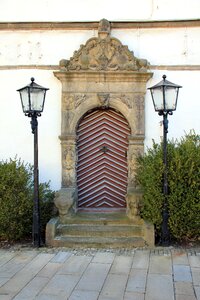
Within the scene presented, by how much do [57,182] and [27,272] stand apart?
8.30 feet

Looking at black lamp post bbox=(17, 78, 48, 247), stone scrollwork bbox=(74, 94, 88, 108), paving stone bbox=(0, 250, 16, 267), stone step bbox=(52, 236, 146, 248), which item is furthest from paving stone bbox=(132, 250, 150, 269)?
stone scrollwork bbox=(74, 94, 88, 108)

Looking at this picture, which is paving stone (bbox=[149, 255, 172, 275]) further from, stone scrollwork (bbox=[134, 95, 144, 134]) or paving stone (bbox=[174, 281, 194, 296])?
stone scrollwork (bbox=[134, 95, 144, 134])

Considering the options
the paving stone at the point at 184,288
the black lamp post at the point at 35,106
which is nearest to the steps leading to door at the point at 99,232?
the black lamp post at the point at 35,106

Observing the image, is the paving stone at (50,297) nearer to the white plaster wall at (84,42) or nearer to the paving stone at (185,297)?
the paving stone at (185,297)

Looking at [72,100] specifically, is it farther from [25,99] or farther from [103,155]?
[25,99]

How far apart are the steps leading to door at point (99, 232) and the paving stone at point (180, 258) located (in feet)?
1.70

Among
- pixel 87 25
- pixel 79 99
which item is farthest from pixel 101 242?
pixel 87 25

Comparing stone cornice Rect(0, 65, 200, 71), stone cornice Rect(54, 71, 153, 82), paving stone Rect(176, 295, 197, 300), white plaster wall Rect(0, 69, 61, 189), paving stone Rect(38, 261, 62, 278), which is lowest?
paving stone Rect(176, 295, 197, 300)

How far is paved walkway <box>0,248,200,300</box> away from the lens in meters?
4.05

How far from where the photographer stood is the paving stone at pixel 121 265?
189 inches

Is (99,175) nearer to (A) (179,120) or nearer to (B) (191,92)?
(A) (179,120)

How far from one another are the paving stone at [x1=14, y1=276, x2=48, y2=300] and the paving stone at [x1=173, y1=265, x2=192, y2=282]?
1.71 meters

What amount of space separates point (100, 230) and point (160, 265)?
1.55 m

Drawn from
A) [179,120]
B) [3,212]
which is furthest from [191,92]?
[3,212]
